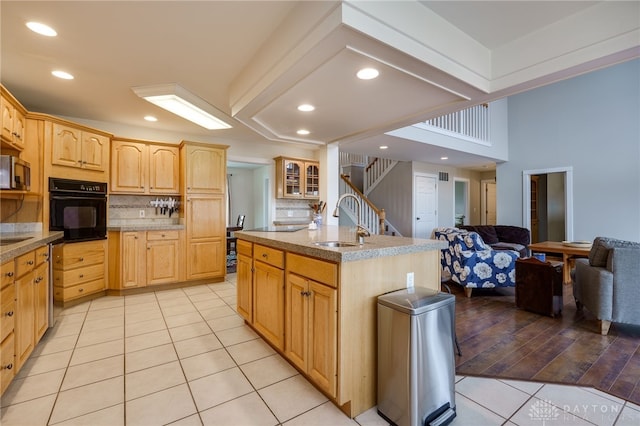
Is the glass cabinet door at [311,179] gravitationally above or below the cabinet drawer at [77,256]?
above

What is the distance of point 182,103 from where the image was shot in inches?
138

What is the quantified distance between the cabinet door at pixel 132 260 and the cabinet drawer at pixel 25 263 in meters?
1.77

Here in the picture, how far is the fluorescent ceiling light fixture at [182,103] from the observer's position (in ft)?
10.2

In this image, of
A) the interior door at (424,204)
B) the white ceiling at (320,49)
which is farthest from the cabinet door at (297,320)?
the interior door at (424,204)

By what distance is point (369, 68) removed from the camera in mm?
2154

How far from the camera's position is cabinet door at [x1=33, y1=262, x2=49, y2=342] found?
2320 mm

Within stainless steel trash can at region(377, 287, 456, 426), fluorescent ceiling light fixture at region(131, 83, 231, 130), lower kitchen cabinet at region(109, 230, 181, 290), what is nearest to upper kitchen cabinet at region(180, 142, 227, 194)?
fluorescent ceiling light fixture at region(131, 83, 231, 130)

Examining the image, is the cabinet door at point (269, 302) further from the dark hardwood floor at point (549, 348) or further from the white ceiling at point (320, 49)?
the white ceiling at point (320, 49)

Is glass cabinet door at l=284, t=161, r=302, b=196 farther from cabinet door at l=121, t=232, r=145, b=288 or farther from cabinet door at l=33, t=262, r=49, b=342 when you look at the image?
cabinet door at l=33, t=262, r=49, b=342

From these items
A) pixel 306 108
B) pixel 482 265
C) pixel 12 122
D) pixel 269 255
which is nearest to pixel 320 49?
pixel 306 108

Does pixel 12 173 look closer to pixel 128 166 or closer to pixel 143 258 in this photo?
pixel 128 166

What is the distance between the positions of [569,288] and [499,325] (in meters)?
2.34

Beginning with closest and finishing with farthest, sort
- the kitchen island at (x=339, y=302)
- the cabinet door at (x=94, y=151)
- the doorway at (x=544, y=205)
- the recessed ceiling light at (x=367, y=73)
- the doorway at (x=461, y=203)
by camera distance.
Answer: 1. the kitchen island at (x=339, y=302)
2. the recessed ceiling light at (x=367, y=73)
3. the cabinet door at (x=94, y=151)
4. the doorway at (x=544, y=205)
5. the doorway at (x=461, y=203)

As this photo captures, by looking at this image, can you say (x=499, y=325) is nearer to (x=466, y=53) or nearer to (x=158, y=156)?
(x=466, y=53)
